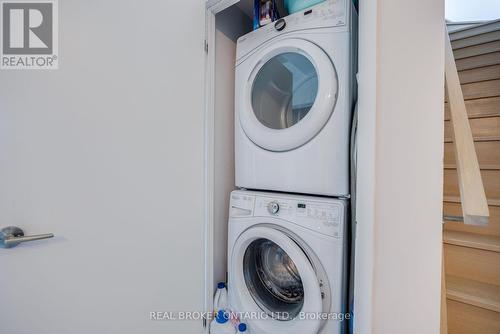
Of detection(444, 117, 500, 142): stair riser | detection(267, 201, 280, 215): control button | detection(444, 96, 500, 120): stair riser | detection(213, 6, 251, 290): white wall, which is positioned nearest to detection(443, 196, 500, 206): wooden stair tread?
detection(444, 117, 500, 142): stair riser

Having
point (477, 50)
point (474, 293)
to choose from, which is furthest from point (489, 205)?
point (477, 50)

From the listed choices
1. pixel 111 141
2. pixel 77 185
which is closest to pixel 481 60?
pixel 111 141

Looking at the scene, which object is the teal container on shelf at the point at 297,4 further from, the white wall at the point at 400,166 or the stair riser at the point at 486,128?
the stair riser at the point at 486,128

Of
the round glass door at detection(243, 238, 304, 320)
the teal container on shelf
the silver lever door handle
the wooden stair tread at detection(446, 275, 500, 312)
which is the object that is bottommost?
the wooden stair tread at detection(446, 275, 500, 312)

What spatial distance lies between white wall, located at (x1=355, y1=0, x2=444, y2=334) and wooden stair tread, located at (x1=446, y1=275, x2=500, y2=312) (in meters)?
0.37

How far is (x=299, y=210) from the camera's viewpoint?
39.0 inches

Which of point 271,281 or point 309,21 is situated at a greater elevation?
point 309,21

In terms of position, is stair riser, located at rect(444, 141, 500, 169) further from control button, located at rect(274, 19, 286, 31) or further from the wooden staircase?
control button, located at rect(274, 19, 286, 31)

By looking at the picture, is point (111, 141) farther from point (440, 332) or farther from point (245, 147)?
point (440, 332)

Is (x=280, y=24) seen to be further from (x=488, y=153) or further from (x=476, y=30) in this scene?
(x=476, y=30)

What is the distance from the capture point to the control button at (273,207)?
1046 millimetres

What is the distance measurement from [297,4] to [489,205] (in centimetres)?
163

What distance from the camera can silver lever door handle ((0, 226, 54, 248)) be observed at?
800 millimetres

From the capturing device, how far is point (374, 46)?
648 mm
